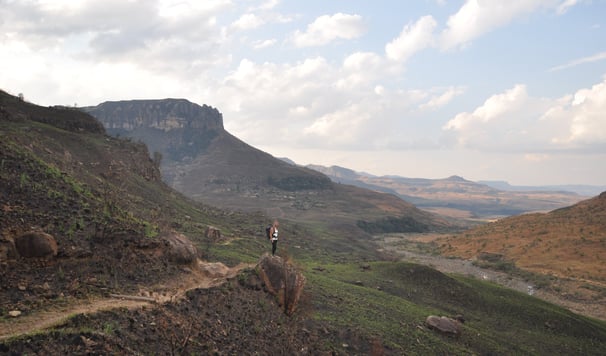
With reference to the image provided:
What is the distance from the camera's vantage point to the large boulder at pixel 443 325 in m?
21.3

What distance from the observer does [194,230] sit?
3797 centimetres

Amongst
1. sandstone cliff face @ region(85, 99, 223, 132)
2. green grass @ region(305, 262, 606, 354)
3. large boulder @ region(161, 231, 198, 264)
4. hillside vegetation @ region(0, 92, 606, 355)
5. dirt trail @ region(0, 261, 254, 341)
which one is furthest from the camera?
sandstone cliff face @ region(85, 99, 223, 132)

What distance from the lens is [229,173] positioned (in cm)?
14975

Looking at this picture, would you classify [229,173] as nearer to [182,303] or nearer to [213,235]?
→ [213,235]

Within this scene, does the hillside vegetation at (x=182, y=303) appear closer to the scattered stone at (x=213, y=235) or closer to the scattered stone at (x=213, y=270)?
the scattered stone at (x=213, y=270)

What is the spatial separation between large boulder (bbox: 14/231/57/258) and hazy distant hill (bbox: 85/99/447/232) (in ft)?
234

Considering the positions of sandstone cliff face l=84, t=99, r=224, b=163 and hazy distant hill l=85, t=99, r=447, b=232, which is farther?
sandstone cliff face l=84, t=99, r=224, b=163

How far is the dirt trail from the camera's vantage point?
9062 millimetres

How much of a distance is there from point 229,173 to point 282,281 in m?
136

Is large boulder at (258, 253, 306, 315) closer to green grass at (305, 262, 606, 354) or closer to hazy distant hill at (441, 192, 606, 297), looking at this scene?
green grass at (305, 262, 606, 354)

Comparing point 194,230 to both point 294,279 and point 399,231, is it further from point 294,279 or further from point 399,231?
point 399,231

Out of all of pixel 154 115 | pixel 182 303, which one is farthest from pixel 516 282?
pixel 154 115

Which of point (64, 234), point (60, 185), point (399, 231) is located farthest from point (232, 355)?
point (399, 231)

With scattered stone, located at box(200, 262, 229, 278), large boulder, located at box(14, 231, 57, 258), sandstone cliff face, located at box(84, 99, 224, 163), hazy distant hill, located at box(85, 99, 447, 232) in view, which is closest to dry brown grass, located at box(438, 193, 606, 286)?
hazy distant hill, located at box(85, 99, 447, 232)
